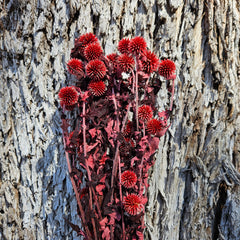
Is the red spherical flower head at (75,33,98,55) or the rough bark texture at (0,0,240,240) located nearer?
the red spherical flower head at (75,33,98,55)

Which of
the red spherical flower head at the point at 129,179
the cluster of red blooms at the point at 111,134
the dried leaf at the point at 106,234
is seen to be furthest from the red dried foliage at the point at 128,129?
the dried leaf at the point at 106,234

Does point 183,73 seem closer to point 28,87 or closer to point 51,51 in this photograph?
point 51,51

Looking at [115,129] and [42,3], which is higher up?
[42,3]

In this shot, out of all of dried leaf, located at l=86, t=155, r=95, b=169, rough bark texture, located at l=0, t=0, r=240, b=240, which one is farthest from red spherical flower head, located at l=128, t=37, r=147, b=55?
dried leaf, located at l=86, t=155, r=95, b=169

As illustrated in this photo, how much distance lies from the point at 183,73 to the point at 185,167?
0.45 meters

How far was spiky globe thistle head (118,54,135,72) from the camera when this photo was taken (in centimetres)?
88

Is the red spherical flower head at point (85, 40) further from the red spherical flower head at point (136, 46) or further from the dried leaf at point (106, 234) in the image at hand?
the dried leaf at point (106, 234)

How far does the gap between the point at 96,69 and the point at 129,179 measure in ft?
1.34

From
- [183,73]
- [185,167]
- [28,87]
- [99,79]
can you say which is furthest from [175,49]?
[28,87]

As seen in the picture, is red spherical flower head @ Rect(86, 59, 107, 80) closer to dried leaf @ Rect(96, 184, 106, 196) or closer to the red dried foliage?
the red dried foliage

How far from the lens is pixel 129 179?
877 millimetres

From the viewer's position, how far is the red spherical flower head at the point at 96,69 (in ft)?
2.82

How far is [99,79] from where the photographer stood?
35.3 inches

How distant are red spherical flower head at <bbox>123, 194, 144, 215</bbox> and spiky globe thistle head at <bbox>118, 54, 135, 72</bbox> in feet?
1.50
